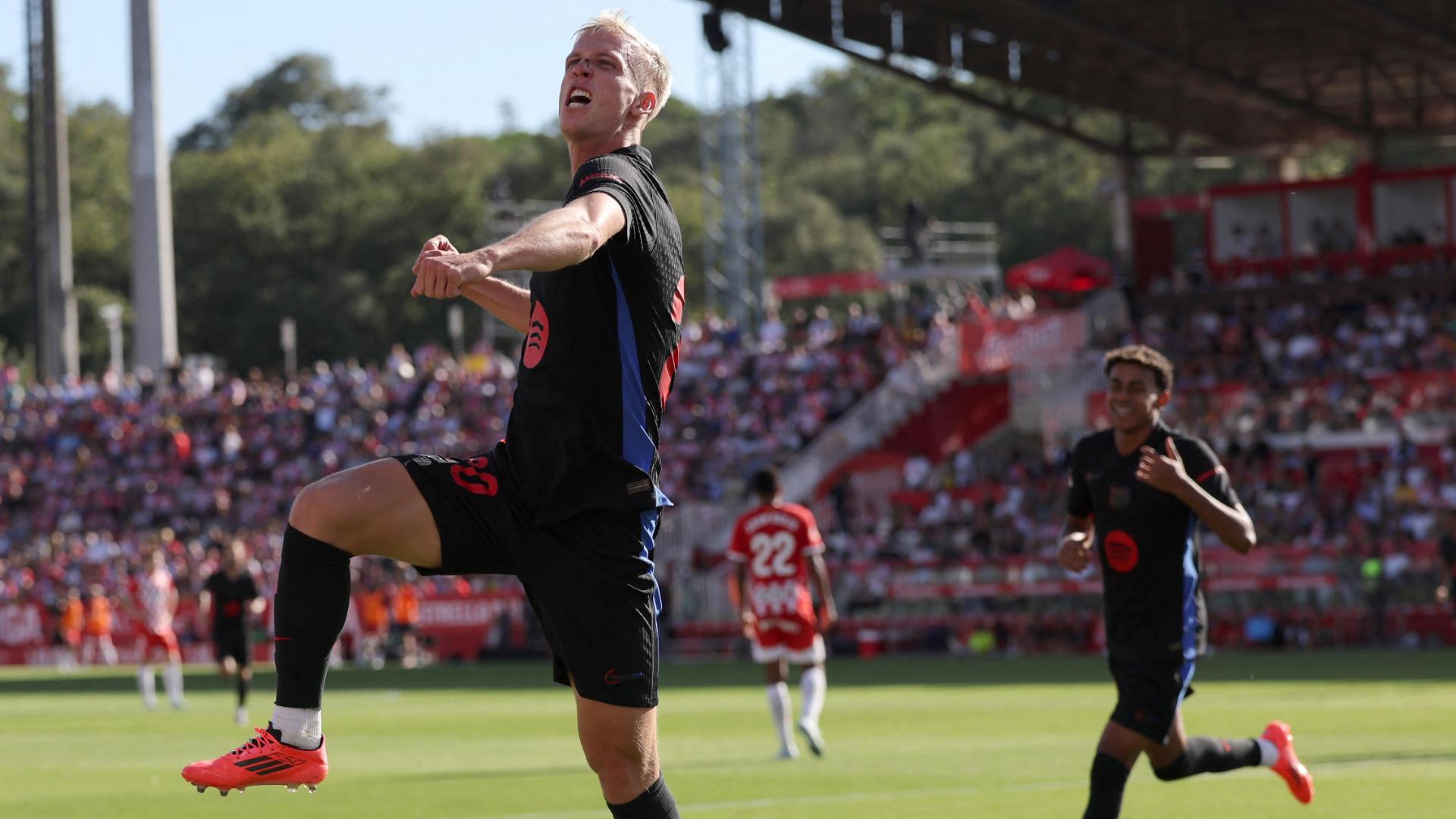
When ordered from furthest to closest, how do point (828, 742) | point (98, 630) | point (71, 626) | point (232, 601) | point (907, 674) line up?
point (71, 626) < point (98, 630) < point (907, 674) < point (232, 601) < point (828, 742)

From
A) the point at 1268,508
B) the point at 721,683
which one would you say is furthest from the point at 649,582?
the point at 1268,508

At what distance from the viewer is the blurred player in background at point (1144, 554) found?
8.90m

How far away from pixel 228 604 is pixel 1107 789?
16.8 m

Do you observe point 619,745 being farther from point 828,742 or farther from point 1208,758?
point 828,742

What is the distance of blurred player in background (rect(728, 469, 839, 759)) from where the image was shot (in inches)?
664

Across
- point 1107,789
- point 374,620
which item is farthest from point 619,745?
point 374,620

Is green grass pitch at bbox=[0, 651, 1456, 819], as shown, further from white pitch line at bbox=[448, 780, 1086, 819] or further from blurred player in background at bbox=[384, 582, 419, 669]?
blurred player in background at bbox=[384, 582, 419, 669]

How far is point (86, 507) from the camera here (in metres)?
47.9

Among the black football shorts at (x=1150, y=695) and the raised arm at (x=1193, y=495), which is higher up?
the raised arm at (x=1193, y=495)

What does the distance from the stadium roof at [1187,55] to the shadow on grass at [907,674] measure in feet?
39.2

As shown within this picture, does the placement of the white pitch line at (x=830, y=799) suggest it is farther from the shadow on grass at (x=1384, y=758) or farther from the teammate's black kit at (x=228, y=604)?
the teammate's black kit at (x=228, y=604)

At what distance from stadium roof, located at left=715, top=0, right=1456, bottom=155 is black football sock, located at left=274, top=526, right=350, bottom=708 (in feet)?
106

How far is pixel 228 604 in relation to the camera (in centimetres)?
2400

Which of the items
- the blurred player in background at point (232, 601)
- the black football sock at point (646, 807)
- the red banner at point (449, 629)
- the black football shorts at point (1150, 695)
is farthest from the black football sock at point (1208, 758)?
the red banner at point (449, 629)
